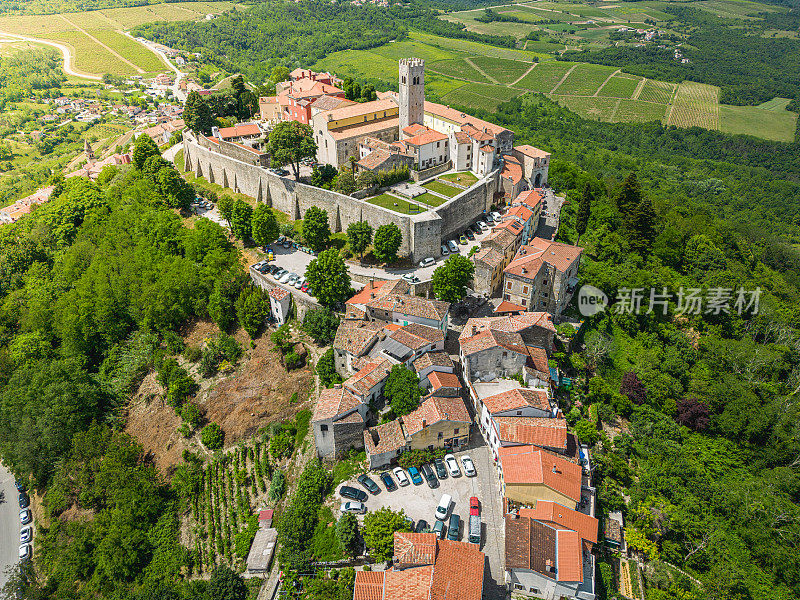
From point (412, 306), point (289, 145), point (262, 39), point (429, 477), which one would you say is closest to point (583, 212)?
point (412, 306)

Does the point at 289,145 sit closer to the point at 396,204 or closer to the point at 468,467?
the point at 396,204

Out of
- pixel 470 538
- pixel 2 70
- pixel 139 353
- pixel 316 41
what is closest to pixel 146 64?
pixel 2 70


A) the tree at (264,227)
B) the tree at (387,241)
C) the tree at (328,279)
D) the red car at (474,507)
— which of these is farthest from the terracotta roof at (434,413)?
the tree at (264,227)

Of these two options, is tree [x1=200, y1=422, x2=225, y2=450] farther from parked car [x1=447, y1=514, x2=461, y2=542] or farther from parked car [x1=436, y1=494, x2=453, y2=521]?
parked car [x1=447, y1=514, x2=461, y2=542]

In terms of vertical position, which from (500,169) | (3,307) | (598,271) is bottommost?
(3,307)

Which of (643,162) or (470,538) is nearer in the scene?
(470,538)

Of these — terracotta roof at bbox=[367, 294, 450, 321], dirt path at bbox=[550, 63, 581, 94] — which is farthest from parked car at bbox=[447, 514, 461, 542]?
dirt path at bbox=[550, 63, 581, 94]

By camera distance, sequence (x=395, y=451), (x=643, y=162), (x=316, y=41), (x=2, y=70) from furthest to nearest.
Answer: (x=316, y=41) → (x=2, y=70) → (x=643, y=162) → (x=395, y=451)

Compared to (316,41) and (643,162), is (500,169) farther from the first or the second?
(316,41)
